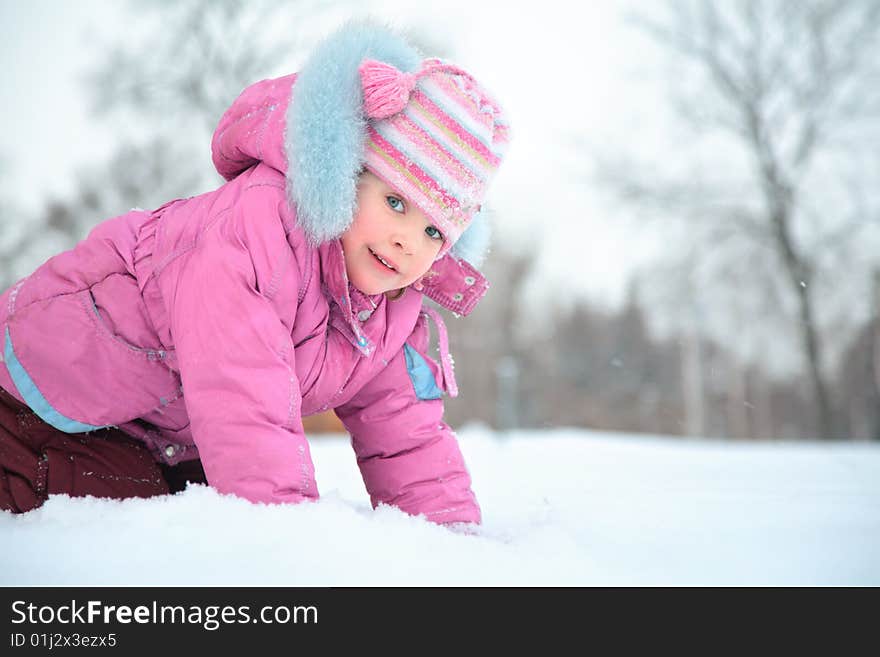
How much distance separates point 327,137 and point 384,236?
0.21 metres

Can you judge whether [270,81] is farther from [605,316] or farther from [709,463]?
[605,316]

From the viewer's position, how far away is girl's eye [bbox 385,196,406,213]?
1.54m

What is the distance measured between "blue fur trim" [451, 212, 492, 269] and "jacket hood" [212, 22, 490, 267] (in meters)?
0.42

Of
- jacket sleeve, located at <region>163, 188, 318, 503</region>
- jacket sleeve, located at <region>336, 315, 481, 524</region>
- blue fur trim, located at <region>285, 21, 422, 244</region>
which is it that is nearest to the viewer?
jacket sleeve, located at <region>163, 188, 318, 503</region>

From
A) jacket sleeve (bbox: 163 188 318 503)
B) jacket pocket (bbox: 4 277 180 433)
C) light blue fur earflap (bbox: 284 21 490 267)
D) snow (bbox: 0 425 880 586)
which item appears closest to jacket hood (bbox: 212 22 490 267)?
light blue fur earflap (bbox: 284 21 490 267)

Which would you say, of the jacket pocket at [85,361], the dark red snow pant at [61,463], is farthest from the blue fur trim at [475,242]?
the dark red snow pant at [61,463]

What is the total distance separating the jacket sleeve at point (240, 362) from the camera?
1264 mm

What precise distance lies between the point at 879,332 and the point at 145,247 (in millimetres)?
12679

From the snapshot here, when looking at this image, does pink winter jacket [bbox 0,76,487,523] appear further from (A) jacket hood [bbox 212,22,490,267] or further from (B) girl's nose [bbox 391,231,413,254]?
(B) girl's nose [bbox 391,231,413,254]

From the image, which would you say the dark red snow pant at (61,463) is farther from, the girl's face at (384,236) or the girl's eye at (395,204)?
the girl's eye at (395,204)

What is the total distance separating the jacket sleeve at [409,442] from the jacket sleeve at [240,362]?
434 mm

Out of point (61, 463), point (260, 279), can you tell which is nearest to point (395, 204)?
point (260, 279)

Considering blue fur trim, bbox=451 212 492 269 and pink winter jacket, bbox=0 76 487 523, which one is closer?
pink winter jacket, bbox=0 76 487 523

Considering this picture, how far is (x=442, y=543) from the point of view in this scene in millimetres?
1106
